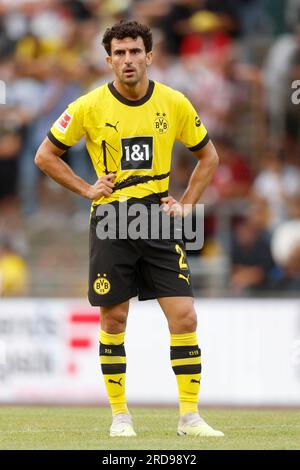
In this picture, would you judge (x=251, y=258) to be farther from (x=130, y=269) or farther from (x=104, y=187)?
(x=104, y=187)

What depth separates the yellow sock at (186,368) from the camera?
24.3 ft

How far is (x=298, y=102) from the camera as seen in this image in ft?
45.8

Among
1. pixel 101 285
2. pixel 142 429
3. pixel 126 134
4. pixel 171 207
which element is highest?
pixel 126 134

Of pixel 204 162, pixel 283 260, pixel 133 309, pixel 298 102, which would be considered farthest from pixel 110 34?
pixel 298 102

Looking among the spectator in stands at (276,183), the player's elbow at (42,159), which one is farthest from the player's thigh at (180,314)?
the spectator in stands at (276,183)

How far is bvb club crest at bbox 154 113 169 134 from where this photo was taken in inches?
292

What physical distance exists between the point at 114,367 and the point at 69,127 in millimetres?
1607

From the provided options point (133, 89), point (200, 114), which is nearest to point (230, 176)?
point (200, 114)

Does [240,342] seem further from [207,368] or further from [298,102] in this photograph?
[298,102]

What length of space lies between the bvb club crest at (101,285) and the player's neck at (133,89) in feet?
3.86

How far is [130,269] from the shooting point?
24.6ft

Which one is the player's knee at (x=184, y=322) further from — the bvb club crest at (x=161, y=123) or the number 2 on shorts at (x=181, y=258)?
the bvb club crest at (x=161, y=123)

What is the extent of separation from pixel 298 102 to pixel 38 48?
11.4 feet

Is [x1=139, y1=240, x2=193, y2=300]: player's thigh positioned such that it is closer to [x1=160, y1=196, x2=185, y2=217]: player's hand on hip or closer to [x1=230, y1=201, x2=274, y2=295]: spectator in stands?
[x1=160, y1=196, x2=185, y2=217]: player's hand on hip
